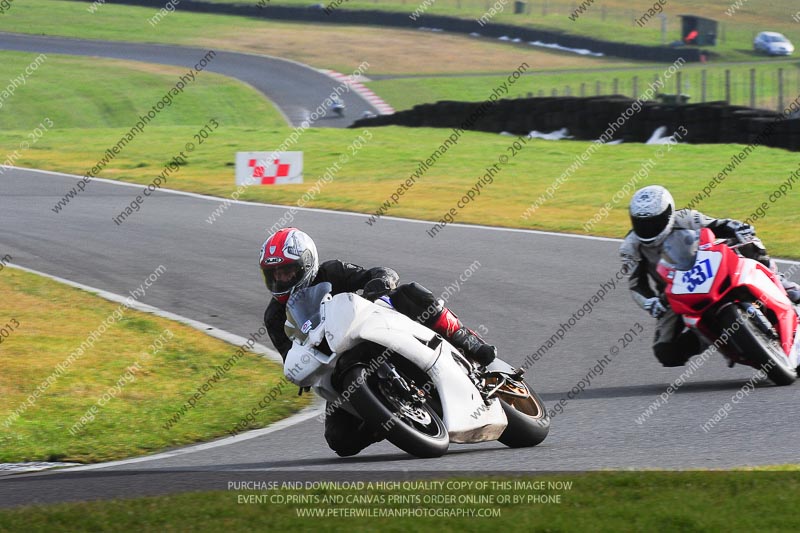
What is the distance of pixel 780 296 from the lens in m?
8.45

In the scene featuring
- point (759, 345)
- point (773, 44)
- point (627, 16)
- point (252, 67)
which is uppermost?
point (759, 345)

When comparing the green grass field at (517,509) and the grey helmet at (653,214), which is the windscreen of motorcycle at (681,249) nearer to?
the grey helmet at (653,214)

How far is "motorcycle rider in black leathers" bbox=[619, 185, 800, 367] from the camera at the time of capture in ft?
27.9

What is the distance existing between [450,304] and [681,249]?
4.32 metres

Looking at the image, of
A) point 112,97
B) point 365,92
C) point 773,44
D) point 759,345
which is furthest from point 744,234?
point 773,44

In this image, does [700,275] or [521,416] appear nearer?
[521,416]

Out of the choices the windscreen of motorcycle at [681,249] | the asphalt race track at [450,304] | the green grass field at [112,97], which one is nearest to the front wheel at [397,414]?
the asphalt race track at [450,304]

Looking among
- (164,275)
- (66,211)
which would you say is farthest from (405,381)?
(66,211)

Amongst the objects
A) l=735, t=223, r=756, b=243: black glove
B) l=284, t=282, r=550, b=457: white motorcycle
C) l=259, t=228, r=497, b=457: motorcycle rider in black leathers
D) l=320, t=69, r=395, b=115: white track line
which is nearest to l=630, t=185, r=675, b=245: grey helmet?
l=735, t=223, r=756, b=243: black glove

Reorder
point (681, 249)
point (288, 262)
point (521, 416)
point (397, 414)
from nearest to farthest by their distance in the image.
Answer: point (397, 414), point (288, 262), point (521, 416), point (681, 249)

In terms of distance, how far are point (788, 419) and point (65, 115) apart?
3728 cm

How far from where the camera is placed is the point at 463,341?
23.1ft

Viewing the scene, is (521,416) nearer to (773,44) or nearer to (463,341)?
(463,341)

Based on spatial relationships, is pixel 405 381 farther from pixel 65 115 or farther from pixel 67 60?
pixel 67 60
